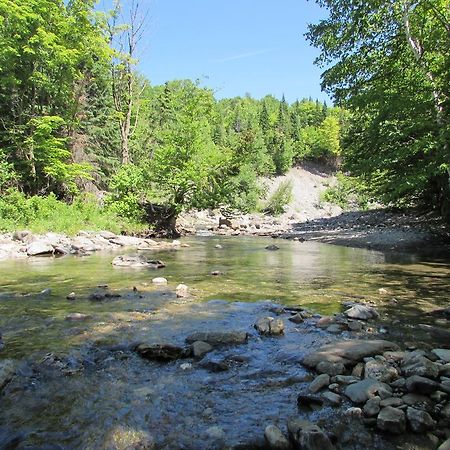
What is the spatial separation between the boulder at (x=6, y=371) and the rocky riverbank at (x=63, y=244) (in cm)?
1115

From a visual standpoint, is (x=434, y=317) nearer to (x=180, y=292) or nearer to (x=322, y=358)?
(x=322, y=358)

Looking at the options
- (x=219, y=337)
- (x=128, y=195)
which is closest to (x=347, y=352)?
(x=219, y=337)

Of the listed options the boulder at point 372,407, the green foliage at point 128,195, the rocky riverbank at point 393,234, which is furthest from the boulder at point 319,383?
the green foliage at point 128,195

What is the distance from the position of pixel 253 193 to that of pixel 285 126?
42694mm

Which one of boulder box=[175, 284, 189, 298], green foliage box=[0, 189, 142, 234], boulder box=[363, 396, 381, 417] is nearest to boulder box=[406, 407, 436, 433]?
boulder box=[363, 396, 381, 417]

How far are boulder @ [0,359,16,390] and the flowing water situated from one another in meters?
0.08

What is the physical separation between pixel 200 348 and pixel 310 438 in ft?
8.07

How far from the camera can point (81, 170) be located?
2450 centimetres

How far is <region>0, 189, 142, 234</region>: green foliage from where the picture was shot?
63.3 ft

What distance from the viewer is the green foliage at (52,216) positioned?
19281mm

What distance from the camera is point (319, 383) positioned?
14.2 feet

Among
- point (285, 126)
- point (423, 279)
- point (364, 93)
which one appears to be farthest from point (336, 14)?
point (285, 126)

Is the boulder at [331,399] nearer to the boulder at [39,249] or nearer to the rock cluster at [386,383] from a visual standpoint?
the rock cluster at [386,383]

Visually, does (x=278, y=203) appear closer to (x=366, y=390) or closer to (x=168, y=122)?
(x=168, y=122)
